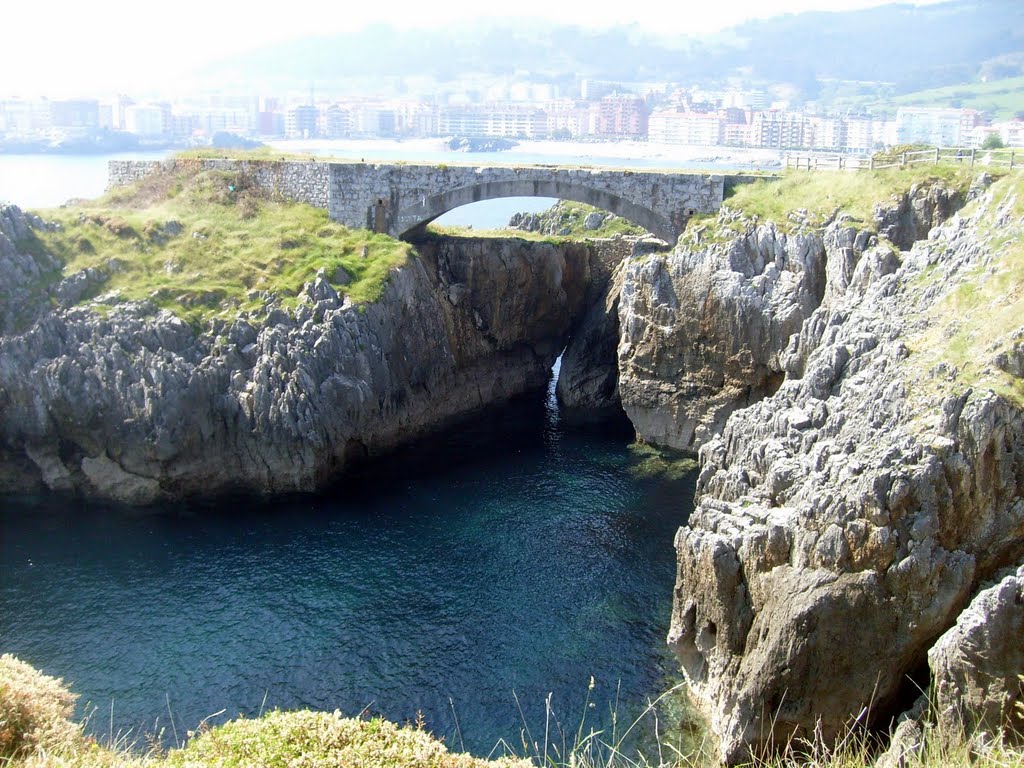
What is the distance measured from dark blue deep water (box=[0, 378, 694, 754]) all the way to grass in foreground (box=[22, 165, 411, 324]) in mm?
13131

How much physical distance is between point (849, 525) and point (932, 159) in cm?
3233

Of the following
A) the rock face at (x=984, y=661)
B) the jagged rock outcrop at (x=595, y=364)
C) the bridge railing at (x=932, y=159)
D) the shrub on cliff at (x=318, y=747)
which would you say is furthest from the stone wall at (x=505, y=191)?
the shrub on cliff at (x=318, y=747)

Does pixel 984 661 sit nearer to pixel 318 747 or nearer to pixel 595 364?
pixel 318 747

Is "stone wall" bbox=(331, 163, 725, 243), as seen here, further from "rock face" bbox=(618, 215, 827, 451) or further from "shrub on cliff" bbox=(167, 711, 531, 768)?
"shrub on cliff" bbox=(167, 711, 531, 768)

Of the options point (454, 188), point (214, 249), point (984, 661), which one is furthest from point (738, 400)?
point (214, 249)

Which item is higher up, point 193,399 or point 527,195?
point 527,195

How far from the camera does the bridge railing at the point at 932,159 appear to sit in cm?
5478

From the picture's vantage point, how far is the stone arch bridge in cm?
6700

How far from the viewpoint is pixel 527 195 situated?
70500mm

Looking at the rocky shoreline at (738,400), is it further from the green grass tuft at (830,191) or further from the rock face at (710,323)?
the green grass tuft at (830,191)

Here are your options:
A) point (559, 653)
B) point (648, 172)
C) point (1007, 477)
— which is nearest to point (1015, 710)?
point (1007, 477)

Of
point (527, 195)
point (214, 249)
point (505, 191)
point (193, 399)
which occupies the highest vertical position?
point (505, 191)

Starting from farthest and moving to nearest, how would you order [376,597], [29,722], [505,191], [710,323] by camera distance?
1. [505,191]
2. [710,323]
3. [376,597]
4. [29,722]

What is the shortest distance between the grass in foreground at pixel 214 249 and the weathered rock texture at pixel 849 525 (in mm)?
32539
